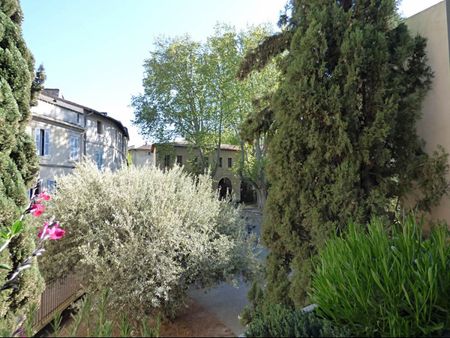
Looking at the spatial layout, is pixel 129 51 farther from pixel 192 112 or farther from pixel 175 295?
pixel 192 112

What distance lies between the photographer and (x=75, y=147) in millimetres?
19047

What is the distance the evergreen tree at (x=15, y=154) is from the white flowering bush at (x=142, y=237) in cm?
89

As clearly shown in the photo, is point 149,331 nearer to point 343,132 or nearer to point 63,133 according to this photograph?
point 343,132

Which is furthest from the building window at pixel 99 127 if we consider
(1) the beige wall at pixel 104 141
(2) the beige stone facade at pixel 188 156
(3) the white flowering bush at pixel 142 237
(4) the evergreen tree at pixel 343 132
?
(4) the evergreen tree at pixel 343 132

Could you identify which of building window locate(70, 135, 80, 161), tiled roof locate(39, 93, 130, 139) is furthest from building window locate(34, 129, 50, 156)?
building window locate(70, 135, 80, 161)

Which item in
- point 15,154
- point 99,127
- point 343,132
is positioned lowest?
point 15,154

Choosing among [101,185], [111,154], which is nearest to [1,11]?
[101,185]

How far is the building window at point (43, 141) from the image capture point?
15895 mm

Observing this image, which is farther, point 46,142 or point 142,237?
point 46,142

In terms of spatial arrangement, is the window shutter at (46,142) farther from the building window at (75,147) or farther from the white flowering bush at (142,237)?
the white flowering bush at (142,237)

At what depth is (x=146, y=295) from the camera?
489 cm

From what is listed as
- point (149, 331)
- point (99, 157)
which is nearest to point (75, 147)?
point (99, 157)

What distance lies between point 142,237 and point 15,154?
2.20m

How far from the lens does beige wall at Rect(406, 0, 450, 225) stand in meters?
3.76
